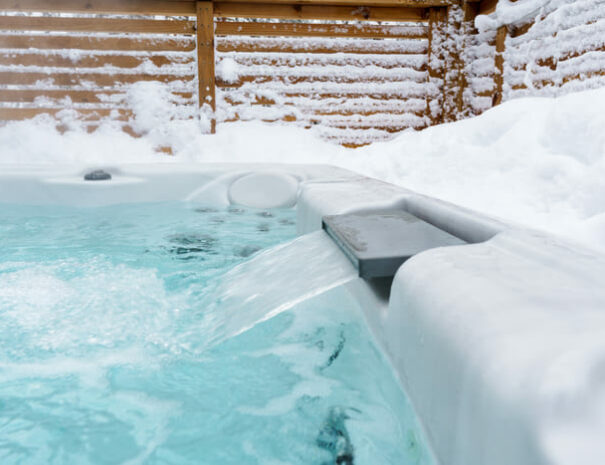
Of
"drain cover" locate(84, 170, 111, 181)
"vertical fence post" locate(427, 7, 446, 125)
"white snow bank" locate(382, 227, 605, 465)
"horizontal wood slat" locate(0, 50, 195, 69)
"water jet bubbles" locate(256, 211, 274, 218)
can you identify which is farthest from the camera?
"vertical fence post" locate(427, 7, 446, 125)

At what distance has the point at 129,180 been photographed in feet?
7.68

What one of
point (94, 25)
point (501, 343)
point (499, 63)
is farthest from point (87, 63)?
point (501, 343)

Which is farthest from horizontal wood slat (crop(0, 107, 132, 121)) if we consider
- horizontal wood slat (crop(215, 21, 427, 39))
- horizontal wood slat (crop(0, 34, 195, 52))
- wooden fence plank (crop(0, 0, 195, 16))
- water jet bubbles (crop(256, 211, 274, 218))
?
water jet bubbles (crop(256, 211, 274, 218))

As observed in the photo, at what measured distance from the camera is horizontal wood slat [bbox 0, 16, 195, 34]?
407 cm

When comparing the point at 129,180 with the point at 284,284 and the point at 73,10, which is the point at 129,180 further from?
the point at 73,10

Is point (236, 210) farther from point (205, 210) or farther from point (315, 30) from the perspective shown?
point (315, 30)

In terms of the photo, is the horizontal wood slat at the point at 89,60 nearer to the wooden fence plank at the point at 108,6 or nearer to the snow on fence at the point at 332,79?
the wooden fence plank at the point at 108,6

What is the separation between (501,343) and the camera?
42 cm

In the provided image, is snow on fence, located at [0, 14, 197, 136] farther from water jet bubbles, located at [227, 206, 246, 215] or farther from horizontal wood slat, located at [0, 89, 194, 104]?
water jet bubbles, located at [227, 206, 246, 215]

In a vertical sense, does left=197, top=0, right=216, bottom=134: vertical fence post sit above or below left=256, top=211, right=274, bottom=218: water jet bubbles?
above

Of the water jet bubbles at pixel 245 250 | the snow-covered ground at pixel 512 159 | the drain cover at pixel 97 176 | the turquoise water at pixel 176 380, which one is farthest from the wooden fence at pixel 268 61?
the turquoise water at pixel 176 380

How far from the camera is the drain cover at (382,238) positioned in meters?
0.79

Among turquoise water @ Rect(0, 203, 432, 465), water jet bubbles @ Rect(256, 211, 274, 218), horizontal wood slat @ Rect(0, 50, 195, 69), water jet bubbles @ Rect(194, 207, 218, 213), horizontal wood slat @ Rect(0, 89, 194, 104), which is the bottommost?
turquoise water @ Rect(0, 203, 432, 465)

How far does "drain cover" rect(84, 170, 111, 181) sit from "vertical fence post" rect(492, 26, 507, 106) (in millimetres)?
3252
